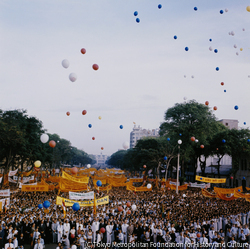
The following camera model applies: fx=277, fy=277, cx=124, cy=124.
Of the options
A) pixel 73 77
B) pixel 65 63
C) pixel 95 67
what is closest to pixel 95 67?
pixel 95 67

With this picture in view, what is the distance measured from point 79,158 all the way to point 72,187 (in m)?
143

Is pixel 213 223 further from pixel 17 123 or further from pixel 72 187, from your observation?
pixel 17 123

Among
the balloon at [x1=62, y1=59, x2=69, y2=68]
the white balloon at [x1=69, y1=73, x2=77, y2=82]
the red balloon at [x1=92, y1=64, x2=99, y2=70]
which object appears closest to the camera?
the balloon at [x1=62, y1=59, x2=69, y2=68]

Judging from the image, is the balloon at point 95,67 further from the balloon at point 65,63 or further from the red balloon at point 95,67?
the balloon at point 65,63

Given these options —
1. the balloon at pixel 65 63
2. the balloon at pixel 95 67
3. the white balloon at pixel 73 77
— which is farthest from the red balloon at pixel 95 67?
the balloon at pixel 65 63

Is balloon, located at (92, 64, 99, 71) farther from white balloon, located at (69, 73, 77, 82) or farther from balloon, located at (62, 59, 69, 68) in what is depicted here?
balloon, located at (62, 59, 69, 68)

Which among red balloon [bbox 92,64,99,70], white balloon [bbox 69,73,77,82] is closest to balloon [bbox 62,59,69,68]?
white balloon [bbox 69,73,77,82]

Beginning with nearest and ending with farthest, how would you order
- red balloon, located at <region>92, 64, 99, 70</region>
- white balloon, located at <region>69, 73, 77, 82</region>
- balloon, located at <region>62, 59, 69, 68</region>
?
balloon, located at <region>62, 59, 69, 68</region> < white balloon, located at <region>69, 73, 77, 82</region> < red balloon, located at <region>92, 64, 99, 70</region>

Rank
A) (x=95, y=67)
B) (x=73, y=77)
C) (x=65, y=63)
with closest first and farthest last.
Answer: (x=65, y=63) → (x=73, y=77) → (x=95, y=67)

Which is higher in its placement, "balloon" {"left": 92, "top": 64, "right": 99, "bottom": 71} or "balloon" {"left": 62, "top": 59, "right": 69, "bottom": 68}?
"balloon" {"left": 92, "top": 64, "right": 99, "bottom": 71}

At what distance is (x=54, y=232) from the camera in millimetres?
13438

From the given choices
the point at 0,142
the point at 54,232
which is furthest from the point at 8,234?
the point at 0,142

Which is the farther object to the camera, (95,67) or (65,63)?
(95,67)

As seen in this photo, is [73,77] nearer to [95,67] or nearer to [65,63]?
[65,63]
